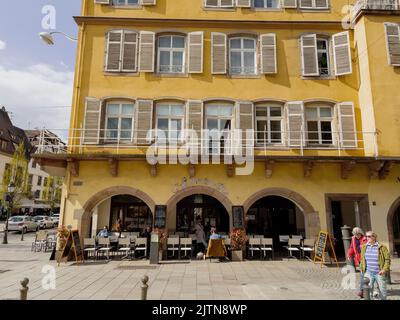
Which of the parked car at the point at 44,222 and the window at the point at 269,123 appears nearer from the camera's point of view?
the window at the point at 269,123

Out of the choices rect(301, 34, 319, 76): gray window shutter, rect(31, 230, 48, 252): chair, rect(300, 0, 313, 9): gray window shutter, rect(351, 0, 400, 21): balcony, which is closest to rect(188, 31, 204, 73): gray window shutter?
rect(301, 34, 319, 76): gray window shutter

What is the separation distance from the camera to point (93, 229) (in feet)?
57.6

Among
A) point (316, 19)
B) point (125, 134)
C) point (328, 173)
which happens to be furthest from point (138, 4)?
point (328, 173)

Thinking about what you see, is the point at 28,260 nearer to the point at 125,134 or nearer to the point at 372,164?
the point at 125,134

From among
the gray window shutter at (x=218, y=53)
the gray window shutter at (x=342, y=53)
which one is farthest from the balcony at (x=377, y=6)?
the gray window shutter at (x=218, y=53)

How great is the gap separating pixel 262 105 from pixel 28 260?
12.5m

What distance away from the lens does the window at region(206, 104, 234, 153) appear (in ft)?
45.6

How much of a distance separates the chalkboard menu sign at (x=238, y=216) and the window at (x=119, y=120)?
5.72m

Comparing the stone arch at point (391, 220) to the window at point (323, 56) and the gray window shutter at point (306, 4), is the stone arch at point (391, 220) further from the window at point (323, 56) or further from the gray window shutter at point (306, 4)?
the gray window shutter at point (306, 4)

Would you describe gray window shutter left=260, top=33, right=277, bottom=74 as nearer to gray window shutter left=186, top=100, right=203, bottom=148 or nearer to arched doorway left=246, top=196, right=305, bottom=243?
gray window shutter left=186, top=100, right=203, bottom=148

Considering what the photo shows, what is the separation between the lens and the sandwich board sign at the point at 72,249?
12.2 m

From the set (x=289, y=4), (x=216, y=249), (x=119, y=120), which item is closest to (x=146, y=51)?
(x=119, y=120)

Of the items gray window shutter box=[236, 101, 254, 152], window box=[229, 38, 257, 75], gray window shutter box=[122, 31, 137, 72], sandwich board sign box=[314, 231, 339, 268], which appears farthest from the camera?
window box=[229, 38, 257, 75]

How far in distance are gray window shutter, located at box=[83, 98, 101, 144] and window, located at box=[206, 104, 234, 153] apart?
500 cm
